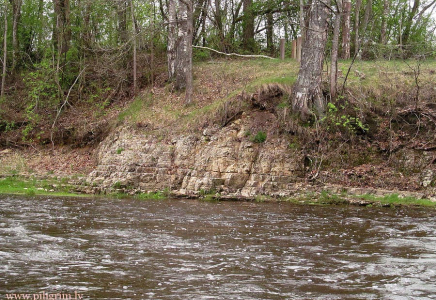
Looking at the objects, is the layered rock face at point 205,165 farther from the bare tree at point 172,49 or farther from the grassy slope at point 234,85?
the bare tree at point 172,49

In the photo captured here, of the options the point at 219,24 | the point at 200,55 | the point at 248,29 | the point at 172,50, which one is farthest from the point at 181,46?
the point at 248,29

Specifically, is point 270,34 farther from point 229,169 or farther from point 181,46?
point 229,169

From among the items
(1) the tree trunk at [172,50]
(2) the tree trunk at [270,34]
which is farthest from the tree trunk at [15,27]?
(2) the tree trunk at [270,34]

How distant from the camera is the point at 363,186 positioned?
17109 millimetres

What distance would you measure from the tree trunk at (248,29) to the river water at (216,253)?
19501 mm

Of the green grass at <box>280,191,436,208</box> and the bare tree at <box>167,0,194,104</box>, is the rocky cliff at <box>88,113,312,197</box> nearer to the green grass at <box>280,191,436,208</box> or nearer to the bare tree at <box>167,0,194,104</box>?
the green grass at <box>280,191,436,208</box>

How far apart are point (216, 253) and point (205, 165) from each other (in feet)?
34.3

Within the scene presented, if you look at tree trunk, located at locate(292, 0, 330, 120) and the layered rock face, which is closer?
the layered rock face

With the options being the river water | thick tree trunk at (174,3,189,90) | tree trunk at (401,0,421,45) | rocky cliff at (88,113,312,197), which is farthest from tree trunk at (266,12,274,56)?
the river water

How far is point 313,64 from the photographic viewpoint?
62.6 ft

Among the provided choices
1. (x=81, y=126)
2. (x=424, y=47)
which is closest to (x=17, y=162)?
(x=81, y=126)

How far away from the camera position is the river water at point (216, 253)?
6375mm

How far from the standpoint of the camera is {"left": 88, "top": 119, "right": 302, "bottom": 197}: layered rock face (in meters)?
18.0

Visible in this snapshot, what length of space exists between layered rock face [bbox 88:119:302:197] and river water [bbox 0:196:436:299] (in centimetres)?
404
